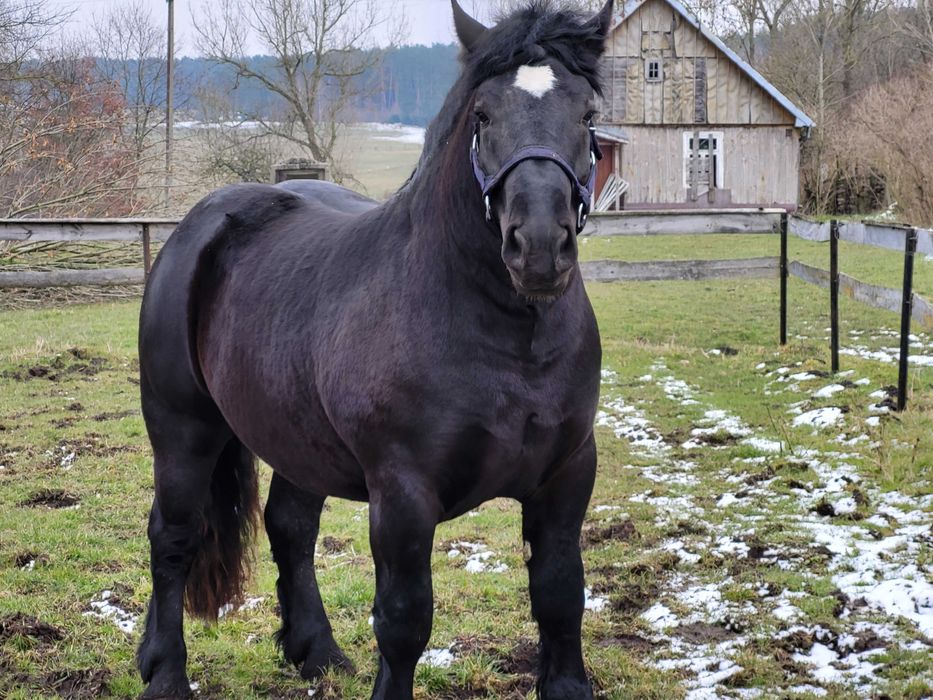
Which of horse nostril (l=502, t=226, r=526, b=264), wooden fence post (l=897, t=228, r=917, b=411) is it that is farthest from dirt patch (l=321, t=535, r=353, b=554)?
wooden fence post (l=897, t=228, r=917, b=411)

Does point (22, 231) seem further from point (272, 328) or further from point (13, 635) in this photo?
point (272, 328)

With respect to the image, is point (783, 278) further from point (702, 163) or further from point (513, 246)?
point (702, 163)

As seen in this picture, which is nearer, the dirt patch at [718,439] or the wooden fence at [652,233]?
the dirt patch at [718,439]

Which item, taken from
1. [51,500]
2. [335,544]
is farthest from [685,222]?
[51,500]

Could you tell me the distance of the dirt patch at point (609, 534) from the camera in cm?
446

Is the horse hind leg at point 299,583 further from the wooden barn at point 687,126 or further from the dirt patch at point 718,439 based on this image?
the wooden barn at point 687,126

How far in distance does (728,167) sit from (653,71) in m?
3.88

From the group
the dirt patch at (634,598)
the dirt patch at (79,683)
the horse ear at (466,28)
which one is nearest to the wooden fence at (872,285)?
the dirt patch at (634,598)

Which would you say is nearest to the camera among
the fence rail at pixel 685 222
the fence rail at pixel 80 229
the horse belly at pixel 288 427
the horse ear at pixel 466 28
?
the horse ear at pixel 466 28

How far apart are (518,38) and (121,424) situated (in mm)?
5679

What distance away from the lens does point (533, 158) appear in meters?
2.05

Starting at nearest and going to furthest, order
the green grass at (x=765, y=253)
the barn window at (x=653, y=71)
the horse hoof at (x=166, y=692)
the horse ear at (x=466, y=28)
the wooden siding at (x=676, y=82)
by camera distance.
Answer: the horse ear at (x=466, y=28), the horse hoof at (x=166, y=692), the green grass at (x=765, y=253), the wooden siding at (x=676, y=82), the barn window at (x=653, y=71)

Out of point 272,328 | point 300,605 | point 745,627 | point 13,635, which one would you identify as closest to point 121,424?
Answer: point 13,635

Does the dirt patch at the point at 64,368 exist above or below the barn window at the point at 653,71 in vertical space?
below
